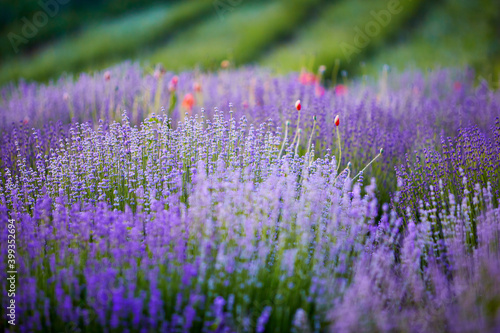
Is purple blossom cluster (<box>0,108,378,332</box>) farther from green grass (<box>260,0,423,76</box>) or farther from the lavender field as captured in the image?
green grass (<box>260,0,423,76</box>)

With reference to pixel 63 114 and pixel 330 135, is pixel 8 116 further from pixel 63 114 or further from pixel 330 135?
pixel 330 135

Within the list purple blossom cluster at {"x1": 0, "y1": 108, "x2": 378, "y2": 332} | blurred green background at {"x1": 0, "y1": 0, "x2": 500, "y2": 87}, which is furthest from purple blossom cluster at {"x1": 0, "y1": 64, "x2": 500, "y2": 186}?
blurred green background at {"x1": 0, "y1": 0, "x2": 500, "y2": 87}

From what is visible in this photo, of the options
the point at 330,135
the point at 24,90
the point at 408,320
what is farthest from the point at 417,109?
the point at 24,90

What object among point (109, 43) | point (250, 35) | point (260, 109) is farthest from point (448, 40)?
point (109, 43)

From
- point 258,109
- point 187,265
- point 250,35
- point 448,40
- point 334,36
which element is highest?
point 250,35

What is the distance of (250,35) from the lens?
27.9 feet

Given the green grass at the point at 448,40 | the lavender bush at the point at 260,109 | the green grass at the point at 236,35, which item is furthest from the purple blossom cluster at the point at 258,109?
the green grass at the point at 448,40

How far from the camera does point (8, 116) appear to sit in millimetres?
3928

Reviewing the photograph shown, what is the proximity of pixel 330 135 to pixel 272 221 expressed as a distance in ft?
4.67

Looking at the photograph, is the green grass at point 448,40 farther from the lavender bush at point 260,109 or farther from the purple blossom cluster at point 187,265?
the purple blossom cluster at point 187,265

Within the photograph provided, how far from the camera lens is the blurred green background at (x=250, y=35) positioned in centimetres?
714

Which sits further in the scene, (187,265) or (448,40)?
(448,40)

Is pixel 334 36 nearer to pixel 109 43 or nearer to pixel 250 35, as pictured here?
pixel 250 35

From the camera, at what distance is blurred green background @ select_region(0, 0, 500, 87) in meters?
7.14
